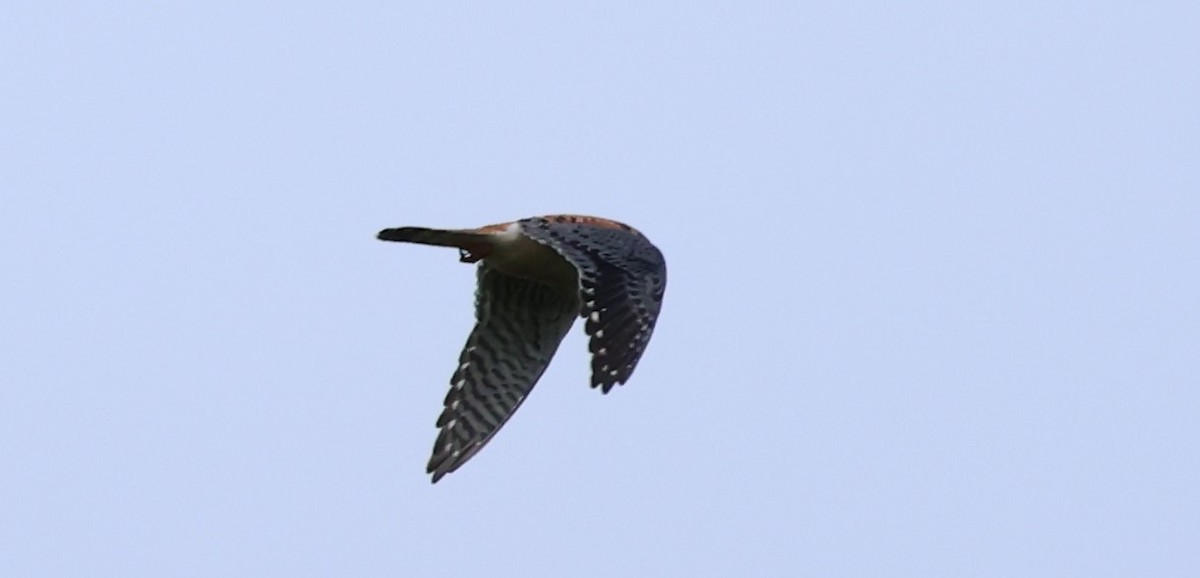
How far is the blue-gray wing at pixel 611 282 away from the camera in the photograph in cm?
1473

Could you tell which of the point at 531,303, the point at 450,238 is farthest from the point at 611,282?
the point at 531,303

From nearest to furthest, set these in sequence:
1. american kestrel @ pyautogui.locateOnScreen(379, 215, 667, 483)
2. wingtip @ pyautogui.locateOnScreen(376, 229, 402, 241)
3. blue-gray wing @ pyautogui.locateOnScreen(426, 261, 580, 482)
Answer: american kestrel @ pyautogui.locateOnScreen(379, 215, 667, 483) < wingtip @ pyautogui.locateOnScreen(376, 229, 402, 241) < blue-gray wing @ pyautogui.locateOnScreen(426, 261, 580, 482)

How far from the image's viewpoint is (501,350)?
1728 cm

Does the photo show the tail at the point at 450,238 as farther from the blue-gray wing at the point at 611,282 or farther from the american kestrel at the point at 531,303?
the blue-gray wing at the point at 611,282

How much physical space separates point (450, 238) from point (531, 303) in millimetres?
1111

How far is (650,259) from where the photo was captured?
15812 millimetres

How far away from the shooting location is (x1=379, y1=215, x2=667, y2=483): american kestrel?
597 inches

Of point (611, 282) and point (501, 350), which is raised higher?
point (611, 282)

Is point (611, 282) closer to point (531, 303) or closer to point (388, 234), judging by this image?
point (388, 234)

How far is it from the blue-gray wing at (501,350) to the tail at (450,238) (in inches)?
15.8

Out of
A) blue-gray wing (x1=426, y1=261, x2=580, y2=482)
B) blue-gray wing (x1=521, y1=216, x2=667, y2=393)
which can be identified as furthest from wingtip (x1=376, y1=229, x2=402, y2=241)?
blue-gray wing (x1=426, y1=261, x2=580, y2=482)

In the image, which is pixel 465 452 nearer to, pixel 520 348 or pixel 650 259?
pixel 520 348

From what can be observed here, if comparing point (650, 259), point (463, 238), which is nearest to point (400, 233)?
point (463, 238)

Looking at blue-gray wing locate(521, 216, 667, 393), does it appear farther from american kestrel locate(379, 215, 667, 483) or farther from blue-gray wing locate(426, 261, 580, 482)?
blue-gray wing locate(426, 261, 580, 482)
